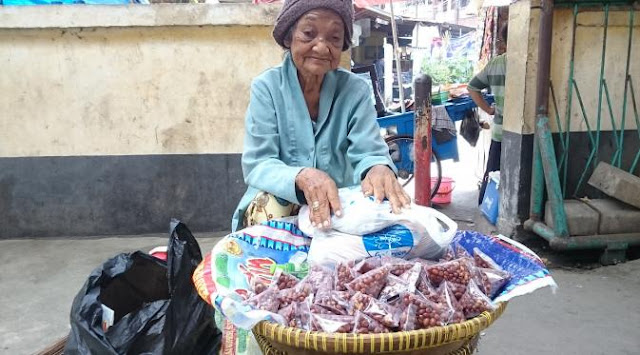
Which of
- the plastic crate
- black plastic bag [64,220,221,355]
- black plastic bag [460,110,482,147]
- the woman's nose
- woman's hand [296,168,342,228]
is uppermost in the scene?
the woman's nose

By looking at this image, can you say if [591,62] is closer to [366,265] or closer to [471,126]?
[471,126]

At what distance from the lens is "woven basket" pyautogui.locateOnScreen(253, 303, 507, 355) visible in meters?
0.97

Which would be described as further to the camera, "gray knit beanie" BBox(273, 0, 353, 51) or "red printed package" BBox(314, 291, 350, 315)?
"gray knit beanie" BBox(273, 0, 353, 51)

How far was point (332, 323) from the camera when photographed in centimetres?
103

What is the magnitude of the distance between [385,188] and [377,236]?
0.19 m

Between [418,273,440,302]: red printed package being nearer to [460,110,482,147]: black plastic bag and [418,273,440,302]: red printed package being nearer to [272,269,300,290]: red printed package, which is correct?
[272,269,300,290]: red printed package

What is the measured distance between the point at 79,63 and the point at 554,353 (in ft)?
12.0

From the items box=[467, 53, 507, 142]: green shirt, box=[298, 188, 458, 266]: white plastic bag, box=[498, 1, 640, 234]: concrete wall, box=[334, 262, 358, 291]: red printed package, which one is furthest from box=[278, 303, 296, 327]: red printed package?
box=[467, 53, 507, 142]: green shirt

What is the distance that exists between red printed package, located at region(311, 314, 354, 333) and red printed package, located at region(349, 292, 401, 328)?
3 cm

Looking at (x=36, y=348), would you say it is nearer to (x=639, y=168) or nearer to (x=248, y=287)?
(x=248, y=287)

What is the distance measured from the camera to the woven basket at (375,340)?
0.97m

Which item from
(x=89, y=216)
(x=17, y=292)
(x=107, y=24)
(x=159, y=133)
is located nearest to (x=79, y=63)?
(x=107, y=24)

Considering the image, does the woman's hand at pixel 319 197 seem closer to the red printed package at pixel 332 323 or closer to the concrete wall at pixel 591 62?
the red printed package at pixel 332 323

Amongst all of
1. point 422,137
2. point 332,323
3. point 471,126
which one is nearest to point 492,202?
point 422,137
